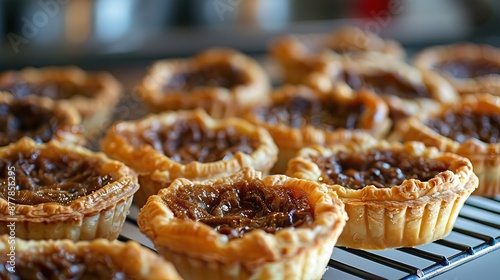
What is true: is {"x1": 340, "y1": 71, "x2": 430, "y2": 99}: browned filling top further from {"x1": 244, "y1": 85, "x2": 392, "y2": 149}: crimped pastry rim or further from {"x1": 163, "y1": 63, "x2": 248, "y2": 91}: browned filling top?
{"x1": 163, "y1": 63, "x2": 248, "y2": 91}: browned filling top

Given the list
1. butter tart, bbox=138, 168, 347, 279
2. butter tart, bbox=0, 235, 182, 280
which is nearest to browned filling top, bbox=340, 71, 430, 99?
butter tart, bbox=138, 168, 347, 279

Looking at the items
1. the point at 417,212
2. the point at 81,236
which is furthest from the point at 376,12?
the point at 81,236

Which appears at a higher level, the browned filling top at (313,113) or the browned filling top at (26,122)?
the browned filling top at (313,113)

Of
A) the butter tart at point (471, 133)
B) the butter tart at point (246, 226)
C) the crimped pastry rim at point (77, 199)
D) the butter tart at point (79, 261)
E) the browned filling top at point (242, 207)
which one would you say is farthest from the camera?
the butter tart at point (471, 133)

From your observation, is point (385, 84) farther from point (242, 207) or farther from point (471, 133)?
point (242, 207)

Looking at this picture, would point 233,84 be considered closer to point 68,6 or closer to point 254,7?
point 68,6

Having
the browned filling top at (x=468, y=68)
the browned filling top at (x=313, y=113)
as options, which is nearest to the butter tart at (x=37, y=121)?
the browned filling top at (x=313, y=113)

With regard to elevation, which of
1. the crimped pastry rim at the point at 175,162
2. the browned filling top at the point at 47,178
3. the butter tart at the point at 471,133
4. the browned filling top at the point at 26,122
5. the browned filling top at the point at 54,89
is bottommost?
the browned filling top at the point at 54,89

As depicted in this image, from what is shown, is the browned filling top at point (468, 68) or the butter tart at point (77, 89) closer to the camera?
the butter tart at point (77, 89)

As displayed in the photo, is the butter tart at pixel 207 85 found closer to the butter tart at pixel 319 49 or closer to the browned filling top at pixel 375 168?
the butter tart at pixel 319 49
